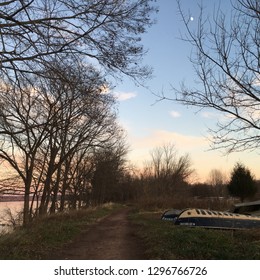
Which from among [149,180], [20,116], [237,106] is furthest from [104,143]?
[149,180]

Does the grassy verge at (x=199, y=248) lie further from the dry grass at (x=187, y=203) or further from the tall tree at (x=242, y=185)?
the tall tree at (x=242, y=185)

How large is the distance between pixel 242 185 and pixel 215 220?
32.9 meters

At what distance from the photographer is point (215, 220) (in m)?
16.3

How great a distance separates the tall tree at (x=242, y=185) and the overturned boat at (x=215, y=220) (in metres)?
31.9

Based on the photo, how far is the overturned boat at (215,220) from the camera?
16.1 metres

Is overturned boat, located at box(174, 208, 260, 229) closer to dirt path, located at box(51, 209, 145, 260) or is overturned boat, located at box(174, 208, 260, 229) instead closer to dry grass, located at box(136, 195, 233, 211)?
dirt path, located at box(51, 209, 145, 260)

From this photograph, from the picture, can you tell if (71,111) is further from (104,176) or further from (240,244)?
(104,176)

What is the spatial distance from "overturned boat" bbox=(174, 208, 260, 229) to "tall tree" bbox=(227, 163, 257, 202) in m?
31.9

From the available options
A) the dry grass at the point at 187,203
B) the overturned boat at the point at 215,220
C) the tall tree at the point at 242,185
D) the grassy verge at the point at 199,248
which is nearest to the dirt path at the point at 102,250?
the grassy verge at the point at 199,248

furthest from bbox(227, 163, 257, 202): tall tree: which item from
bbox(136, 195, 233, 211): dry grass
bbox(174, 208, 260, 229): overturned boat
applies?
bbox(174, 208, 260, 229): overturned boat

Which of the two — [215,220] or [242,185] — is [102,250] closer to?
[215,220]

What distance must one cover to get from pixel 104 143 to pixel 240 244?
26.1 m

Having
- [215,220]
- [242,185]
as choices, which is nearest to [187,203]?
[242,185]

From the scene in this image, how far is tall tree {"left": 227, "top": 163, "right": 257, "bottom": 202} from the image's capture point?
47375 mm
